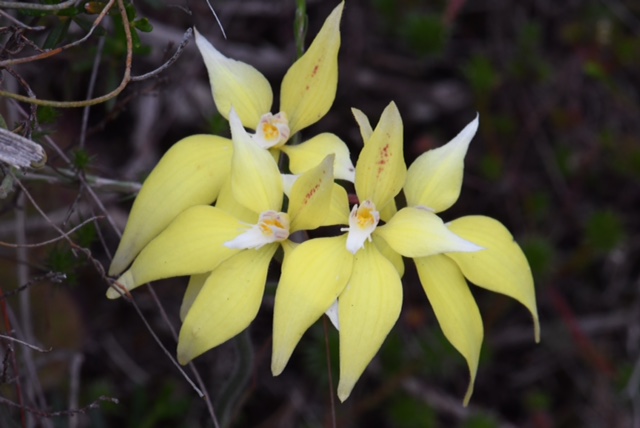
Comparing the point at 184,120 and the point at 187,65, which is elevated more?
the point at 187,65

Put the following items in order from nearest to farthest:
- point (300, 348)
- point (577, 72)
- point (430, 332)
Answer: point (430, 332)
point (300, 348)
point (577, 72)

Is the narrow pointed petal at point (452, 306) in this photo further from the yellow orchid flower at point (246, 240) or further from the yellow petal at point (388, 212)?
the yellow orchid flower at point (246, 240)

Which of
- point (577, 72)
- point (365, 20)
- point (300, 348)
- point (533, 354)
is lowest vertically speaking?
point (533, 354)

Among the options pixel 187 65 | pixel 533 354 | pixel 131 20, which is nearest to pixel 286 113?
pixel 131 20

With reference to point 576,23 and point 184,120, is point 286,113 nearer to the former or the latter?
point 184,120

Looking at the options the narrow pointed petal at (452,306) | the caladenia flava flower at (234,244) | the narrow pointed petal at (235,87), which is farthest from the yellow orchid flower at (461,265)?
the narrow pointed petal at (235,87)

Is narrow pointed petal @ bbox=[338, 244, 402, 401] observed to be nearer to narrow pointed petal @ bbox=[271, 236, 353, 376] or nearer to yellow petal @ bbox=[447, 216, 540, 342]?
narrow pointed petal @ bbox=[271, 236, 353, 376]

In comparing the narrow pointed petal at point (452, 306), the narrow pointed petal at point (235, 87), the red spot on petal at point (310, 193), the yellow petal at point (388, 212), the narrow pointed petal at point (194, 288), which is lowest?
the narrow pointed petal at point (452, 306)

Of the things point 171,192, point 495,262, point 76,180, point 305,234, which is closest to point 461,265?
point 495,262
